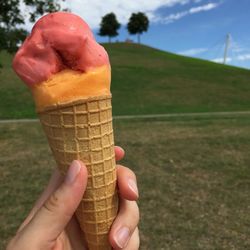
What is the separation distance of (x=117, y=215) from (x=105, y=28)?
6956cm

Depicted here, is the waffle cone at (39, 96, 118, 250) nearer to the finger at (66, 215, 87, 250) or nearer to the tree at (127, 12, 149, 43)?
the finger at (66, 215, 87, 250)

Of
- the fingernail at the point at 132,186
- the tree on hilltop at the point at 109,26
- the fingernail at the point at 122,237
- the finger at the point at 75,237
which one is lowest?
the tree on hilltop at the point at 109,26

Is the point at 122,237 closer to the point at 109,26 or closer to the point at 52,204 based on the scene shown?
the point at 52,204

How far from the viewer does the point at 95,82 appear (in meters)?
1.67

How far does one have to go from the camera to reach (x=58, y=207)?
5.39 ft

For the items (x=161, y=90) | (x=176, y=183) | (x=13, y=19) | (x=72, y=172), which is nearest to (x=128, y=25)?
(x=161, y=90)

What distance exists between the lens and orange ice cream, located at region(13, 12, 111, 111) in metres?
1.65

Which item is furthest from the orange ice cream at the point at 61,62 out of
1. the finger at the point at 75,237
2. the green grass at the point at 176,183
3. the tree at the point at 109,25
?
the tree at the point at 109,25

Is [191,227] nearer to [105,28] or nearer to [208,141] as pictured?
[208,141]

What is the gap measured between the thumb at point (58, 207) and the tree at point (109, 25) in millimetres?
69108

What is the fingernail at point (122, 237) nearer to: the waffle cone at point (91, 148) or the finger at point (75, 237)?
the waffle cone at point (91, 148)

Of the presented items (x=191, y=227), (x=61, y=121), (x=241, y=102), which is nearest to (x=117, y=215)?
(x=61, y=121)

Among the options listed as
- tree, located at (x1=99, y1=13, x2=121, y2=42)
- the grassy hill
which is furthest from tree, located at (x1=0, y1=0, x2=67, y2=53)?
tree, located at (x1=99, y1=13, x2=121, y2=42)

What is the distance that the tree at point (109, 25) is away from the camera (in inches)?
2709
